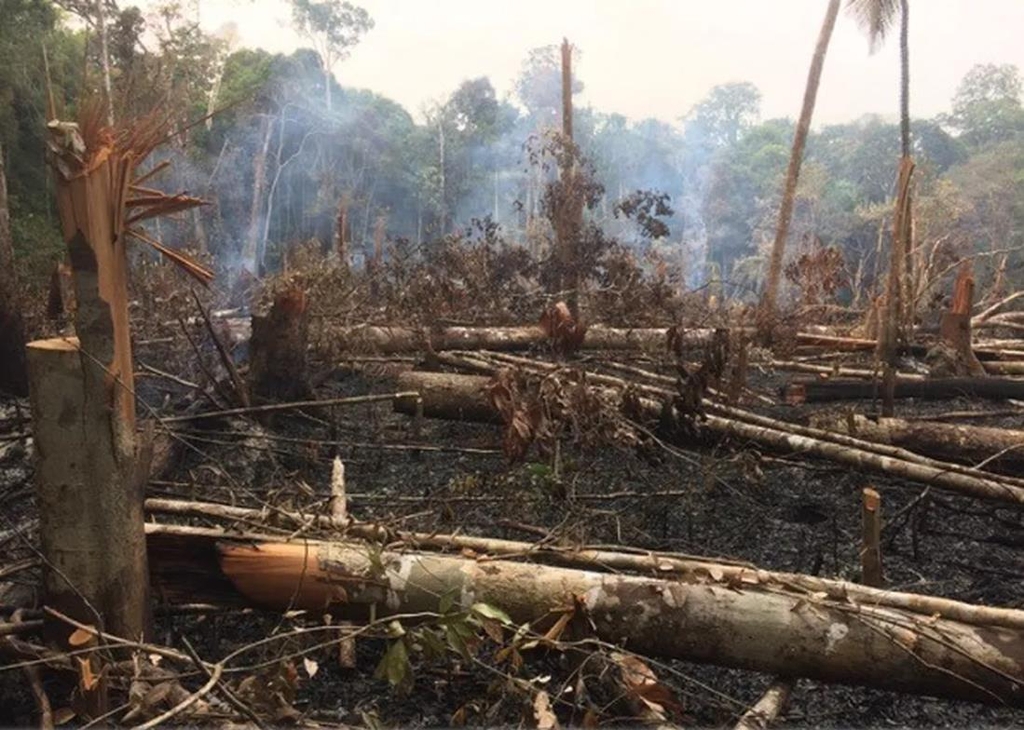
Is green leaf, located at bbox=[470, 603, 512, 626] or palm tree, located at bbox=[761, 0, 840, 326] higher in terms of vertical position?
palm tree, located at bbox=[761, 0, 840, 326]

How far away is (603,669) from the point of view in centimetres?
211

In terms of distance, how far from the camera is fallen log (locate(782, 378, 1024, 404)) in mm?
6359

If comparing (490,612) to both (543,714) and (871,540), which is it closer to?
(543,714)

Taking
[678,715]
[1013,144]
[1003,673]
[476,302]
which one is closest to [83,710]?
[678,715]

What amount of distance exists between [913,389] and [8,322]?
24.6 feet

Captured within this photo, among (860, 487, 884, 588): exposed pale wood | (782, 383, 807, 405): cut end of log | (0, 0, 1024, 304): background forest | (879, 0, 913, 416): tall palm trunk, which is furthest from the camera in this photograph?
(0, 0, 1024, 304): background forest

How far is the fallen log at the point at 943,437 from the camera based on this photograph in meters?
4.32

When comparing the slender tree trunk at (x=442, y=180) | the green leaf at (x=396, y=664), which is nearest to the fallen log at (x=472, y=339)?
the green leaf at (x=396, y=664)

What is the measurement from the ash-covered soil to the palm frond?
1259 centimetres

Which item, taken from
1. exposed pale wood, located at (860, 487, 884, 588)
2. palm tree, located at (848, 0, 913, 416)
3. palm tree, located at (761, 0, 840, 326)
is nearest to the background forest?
palm tree, located at (761, 0, 840, 326)

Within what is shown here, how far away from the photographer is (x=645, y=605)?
223cm

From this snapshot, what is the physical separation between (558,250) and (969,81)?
120ft

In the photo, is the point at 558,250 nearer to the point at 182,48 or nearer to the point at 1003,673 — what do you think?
the point at 1003,673

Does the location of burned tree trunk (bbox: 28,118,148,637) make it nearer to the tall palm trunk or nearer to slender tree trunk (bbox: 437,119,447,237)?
the tall palm trunk
